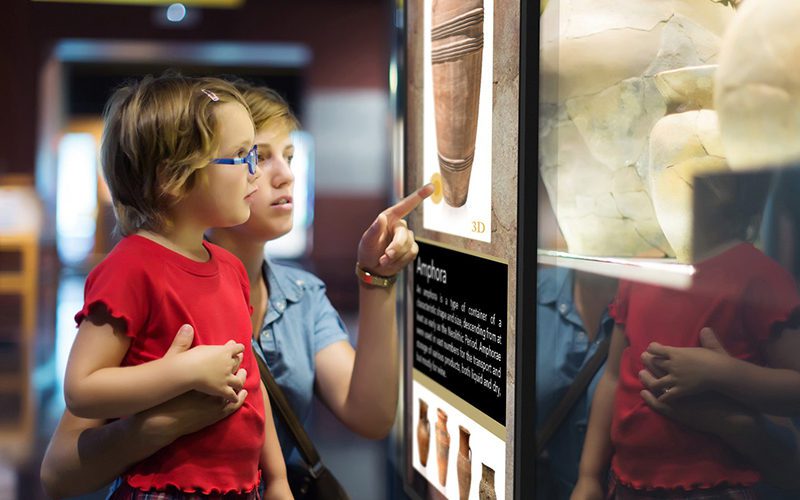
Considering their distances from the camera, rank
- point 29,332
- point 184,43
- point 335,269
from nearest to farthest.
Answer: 1. point 29,332
2. point 184,43
3. point 335,269

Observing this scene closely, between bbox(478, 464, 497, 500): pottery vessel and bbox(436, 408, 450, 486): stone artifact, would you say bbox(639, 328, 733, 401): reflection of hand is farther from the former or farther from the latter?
bbox(436, 408, 450, 486): stone artifact

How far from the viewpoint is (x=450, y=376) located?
2.09 m

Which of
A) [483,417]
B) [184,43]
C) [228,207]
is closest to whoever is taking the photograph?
[228,207]

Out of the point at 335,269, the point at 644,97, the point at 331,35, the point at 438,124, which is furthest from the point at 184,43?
the point at 644,97

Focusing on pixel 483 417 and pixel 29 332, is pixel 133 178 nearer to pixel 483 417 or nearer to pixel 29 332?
pixel 483 417

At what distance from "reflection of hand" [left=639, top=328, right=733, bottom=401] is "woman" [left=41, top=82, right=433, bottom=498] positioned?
505 millimetres

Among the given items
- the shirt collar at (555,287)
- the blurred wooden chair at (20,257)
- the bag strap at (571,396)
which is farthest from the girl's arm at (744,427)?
the blurred wooden chair at (20,257)

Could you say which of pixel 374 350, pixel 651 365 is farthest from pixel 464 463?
pixel 651 365

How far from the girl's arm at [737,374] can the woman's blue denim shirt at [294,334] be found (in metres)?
0.79

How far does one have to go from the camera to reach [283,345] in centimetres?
189

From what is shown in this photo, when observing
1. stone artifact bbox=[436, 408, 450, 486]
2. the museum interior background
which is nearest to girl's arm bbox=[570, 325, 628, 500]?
stone artifact bbox=[436, 408, 450, 486]

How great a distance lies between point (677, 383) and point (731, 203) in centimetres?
30

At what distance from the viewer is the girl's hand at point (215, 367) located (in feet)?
4.55

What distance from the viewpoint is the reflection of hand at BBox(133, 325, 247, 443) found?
4.70 feet
